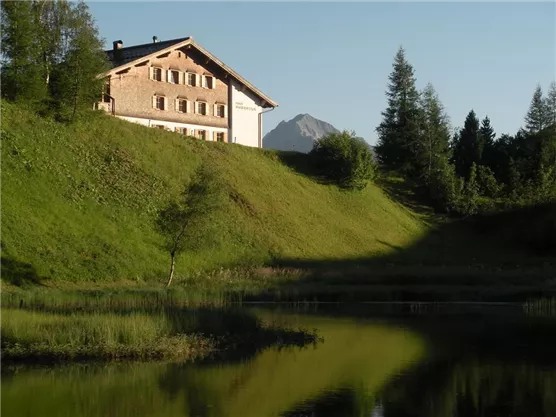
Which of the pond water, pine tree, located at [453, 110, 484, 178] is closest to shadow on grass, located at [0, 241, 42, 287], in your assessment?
the pond water

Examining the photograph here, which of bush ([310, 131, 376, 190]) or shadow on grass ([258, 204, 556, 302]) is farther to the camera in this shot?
bush ([310, 131, 376, 190])

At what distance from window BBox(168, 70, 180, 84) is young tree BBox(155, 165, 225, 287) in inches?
1343

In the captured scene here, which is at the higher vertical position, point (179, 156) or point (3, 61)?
point (3, 61)

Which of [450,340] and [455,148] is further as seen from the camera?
[455,148]

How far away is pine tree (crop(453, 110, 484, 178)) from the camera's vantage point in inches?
4099

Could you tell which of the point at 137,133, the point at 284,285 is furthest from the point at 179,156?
the point at 284,285

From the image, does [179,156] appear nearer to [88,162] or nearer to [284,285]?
[88,162]

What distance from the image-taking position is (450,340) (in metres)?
33.0

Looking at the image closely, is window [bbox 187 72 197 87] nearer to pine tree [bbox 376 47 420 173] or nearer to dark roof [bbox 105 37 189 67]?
dark roof [bbox 105 37 189 67]

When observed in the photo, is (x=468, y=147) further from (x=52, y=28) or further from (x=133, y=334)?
(x=133, y=334)

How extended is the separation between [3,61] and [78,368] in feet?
139

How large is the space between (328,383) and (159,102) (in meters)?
58.1

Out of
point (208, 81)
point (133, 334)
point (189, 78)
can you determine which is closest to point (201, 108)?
point (208, 81)

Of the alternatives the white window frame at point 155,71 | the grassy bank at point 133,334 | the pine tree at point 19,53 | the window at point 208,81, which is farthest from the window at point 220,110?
the grassy bank at point 133,334
